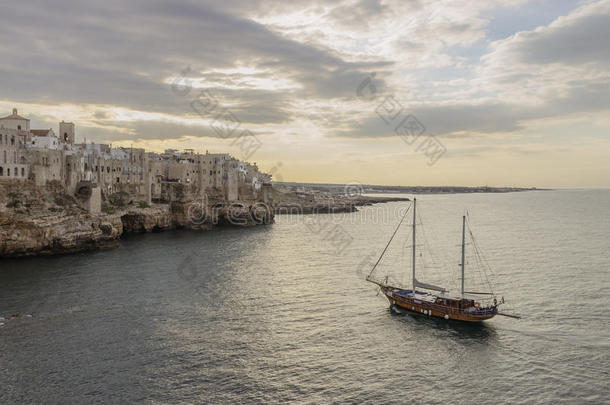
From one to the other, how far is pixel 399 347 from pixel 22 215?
53222 millimetres

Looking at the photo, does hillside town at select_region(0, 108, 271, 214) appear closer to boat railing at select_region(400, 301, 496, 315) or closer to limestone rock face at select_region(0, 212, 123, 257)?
limestone rock face at select_region(0, 212, 123, 257)

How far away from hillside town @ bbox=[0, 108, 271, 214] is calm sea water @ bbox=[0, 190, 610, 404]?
58.0 ft

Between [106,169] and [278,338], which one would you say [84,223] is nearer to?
[106,169]

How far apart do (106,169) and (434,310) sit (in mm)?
70519

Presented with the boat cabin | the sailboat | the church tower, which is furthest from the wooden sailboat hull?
the church tower

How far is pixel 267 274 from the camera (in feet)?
170

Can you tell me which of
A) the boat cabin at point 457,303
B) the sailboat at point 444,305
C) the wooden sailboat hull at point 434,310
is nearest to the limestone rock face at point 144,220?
the wooden sailboat hull at point 434,310

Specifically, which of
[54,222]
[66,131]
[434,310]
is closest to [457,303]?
[434,310]

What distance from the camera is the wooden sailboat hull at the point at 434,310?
3419 centimetres

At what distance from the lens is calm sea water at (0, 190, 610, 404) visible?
24.3m

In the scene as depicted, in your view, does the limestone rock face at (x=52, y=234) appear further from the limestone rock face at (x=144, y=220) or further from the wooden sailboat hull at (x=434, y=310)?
the wooden sailboat hull at (x=434, y=310)

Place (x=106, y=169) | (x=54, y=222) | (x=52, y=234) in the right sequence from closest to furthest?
(x=52, y=234) < (x=54, y=222) < (x=106, y=169)

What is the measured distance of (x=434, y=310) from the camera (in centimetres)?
3603

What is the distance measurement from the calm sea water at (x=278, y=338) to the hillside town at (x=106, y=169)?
1768 centimetres
